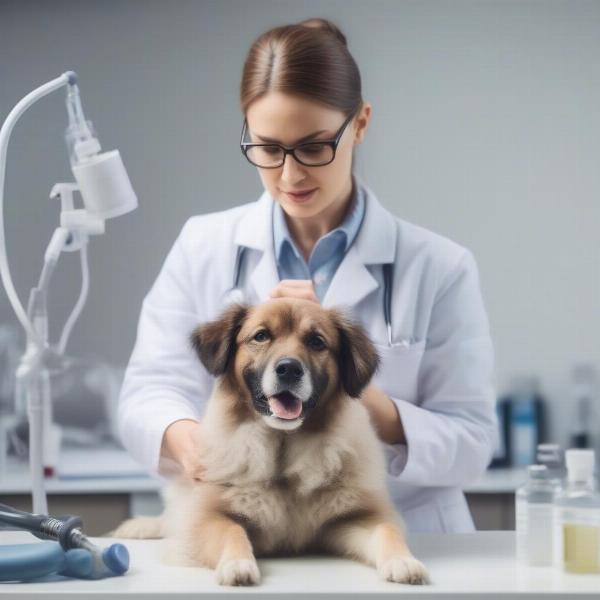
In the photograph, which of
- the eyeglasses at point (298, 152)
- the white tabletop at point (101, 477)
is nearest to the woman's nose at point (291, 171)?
the eyeglasses at point (298, 152)

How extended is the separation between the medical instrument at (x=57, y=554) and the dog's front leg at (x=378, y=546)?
308 mm

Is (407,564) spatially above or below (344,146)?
below

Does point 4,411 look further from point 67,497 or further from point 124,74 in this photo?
point 124,74

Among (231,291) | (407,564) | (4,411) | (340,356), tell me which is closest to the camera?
(407,564)

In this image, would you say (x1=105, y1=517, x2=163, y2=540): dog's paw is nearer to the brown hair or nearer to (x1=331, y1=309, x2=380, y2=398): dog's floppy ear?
(x1=331, y1=309, x2=380, y2=398): dog's floppy ear

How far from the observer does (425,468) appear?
66.7 inches

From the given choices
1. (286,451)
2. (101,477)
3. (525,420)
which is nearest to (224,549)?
(286,451)

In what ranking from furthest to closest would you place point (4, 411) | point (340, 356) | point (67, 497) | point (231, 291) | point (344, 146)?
point (4, 411)
point (67, 497)
point (231, 291)
point (344, 146)
point (340, 356)

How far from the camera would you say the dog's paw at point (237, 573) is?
3.82 feet

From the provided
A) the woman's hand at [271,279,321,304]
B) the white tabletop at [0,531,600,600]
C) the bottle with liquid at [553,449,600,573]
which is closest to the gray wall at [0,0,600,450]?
the woman's hand at [271,279,321,304]

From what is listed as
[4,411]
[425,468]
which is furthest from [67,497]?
[425,468]

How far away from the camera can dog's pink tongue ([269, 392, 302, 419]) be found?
1.34 m

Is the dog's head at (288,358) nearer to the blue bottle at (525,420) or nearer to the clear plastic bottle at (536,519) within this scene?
the clear plastic bottle at (536,519)

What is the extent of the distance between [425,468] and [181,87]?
7.19 ft
